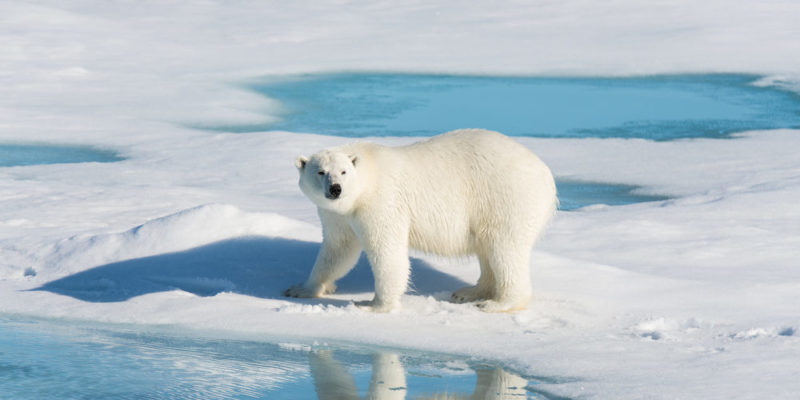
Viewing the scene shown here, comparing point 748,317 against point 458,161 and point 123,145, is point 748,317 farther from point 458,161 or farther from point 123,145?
point 123,145

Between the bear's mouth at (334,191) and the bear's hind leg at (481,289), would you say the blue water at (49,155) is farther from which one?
the bear's mouth at (334,191)

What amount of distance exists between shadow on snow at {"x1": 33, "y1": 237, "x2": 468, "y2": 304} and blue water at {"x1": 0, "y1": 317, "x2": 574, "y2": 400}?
60 centimetres

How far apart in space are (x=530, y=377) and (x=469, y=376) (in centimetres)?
23

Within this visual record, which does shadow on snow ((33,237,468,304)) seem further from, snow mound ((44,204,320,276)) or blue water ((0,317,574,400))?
blue water ((0,317,574,400))

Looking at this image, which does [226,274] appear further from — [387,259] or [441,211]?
[441,211]

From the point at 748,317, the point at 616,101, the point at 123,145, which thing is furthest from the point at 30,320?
the point at 616,101

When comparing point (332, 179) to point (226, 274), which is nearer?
point (332, 179)

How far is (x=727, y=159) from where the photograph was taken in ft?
28.8

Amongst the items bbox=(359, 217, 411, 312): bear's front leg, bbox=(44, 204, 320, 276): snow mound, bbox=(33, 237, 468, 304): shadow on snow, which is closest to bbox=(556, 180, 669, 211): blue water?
bbox=(33, 237, 468, 304): shadow on snow

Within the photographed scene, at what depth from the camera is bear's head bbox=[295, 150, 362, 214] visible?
13.2ft

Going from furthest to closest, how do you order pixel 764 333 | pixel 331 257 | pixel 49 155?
1. pixel 49 155
2. pixel 331 257
3. pixel 764 333

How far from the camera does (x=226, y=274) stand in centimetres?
481

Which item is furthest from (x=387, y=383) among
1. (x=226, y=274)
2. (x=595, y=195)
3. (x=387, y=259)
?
(x=595, y=195)

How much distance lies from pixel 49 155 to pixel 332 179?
634 centimetres
